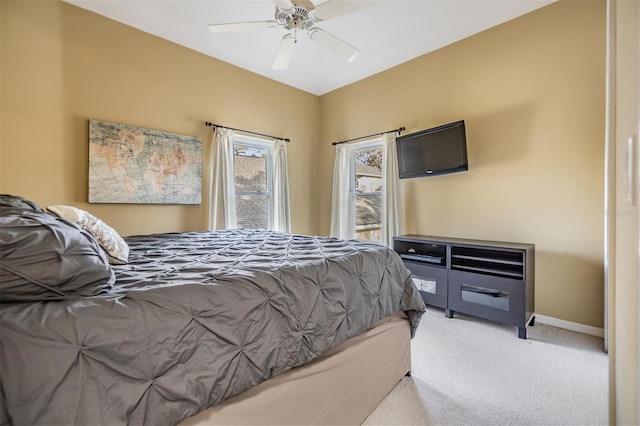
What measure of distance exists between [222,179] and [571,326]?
12.8 feet

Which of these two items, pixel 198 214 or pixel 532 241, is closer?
pixel 532 241

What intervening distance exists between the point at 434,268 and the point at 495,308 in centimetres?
64

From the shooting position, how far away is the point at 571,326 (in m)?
2.59

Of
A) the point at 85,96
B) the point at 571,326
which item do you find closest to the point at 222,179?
the point at 85,96

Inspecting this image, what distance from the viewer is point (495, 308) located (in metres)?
2.61

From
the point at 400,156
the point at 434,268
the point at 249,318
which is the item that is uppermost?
the point at 400,156

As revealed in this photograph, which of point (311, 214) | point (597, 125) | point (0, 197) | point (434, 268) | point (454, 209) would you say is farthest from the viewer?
point (311, 214)

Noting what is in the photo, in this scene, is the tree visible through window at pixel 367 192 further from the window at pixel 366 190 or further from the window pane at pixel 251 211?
the window pane at pixel 251 211

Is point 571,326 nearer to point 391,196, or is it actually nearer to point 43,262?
point 391,196

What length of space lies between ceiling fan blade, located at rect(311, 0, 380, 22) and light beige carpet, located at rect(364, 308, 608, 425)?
2.53m

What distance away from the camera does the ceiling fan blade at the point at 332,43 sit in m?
2.31

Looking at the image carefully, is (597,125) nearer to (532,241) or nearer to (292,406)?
(532,241)

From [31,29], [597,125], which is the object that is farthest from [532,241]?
[31,29]

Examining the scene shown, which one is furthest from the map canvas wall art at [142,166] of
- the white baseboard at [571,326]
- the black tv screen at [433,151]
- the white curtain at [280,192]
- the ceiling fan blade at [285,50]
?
the white baseboard at [571,326]
